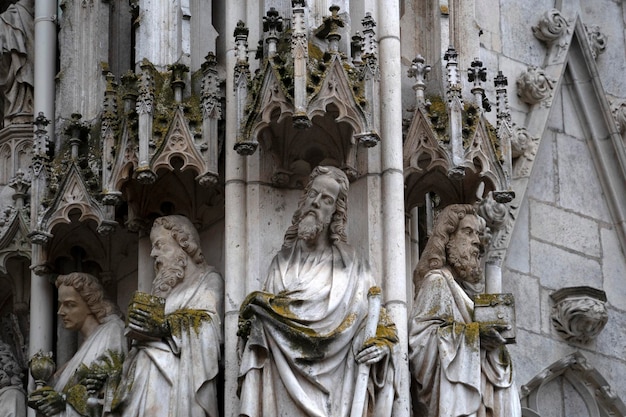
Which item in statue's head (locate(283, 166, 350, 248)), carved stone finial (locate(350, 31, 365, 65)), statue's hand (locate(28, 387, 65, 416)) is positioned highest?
carved stone finial (locate(350, 31, 365, 65))

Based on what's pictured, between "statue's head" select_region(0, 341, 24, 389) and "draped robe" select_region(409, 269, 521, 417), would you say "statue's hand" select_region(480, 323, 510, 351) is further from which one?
"statue's head" select_region(0, 341, 24, 389)

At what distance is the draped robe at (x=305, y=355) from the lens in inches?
640

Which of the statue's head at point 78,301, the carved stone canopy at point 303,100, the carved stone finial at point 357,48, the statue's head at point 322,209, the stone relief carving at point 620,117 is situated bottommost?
the statue's head at point 78,301

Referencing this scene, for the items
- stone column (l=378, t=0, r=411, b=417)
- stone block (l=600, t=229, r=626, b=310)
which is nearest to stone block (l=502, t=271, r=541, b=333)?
stone block (l=600, t=229, r=626, b=310)

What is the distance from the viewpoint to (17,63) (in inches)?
765

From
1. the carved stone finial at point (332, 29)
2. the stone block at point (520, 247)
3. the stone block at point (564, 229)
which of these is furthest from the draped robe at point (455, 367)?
the stone block at point (564, 229)

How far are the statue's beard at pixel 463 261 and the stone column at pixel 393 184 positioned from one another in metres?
0.51

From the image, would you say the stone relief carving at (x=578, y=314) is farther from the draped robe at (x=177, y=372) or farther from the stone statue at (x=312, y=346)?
the draped robe at (x=177, y=372)

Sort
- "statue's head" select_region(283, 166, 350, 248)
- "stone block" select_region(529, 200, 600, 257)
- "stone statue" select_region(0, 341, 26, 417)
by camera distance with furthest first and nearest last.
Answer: "stone block" select_region(529, 200, 600, 257), "stone statue" select_region(0, 341, 26, 417), "statue's head" select_region(283, 166, 350, 248)

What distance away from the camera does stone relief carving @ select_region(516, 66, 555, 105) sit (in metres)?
19.9

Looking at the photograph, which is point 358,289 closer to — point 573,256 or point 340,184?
point 340,184

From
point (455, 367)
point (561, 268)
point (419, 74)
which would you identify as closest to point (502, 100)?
point (419, 74)

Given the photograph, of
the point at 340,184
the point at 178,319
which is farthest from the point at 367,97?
the point at 178,319

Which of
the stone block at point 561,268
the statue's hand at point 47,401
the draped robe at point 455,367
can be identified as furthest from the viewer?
the stone block at point 561,268
